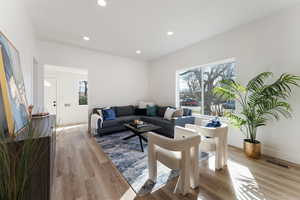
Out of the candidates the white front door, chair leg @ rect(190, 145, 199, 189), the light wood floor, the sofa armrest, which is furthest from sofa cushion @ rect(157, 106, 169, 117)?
the white front door

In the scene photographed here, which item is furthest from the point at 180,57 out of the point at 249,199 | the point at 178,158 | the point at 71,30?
the point at 249,199

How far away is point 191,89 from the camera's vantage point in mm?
4121

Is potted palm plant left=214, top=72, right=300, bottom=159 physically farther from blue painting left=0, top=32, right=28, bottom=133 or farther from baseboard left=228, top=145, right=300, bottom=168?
blue painting left=0, top=32, right=28, bottom=133

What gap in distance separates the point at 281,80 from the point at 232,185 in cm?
187

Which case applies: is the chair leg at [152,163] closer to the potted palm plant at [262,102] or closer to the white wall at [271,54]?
the potted palm plant at [262,102]

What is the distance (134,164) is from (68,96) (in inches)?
185

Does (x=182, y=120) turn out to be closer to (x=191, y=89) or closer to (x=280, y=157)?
(x=191, y=89)

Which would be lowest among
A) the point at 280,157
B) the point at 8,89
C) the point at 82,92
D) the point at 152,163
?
the point at 280,157

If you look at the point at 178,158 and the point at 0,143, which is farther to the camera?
the point at 178,158

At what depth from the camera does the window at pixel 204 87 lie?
3.22m

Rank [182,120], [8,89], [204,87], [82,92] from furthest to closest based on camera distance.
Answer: [82,92]
[204,87]
[182,120]
[8,89]

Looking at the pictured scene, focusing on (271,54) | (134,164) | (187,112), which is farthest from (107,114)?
(271,54)

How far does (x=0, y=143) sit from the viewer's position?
0.77 meters

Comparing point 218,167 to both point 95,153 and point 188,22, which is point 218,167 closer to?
point 95,153
